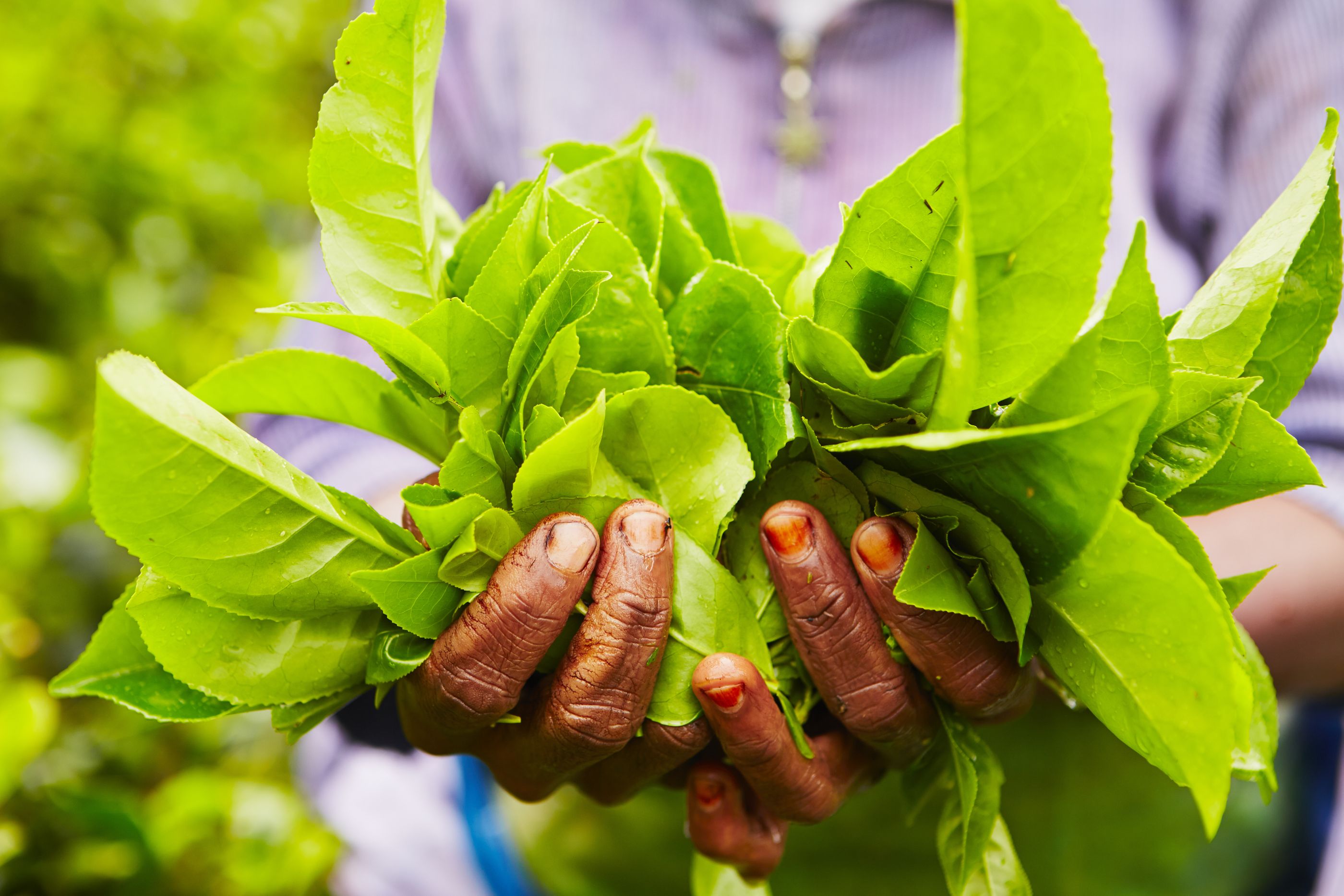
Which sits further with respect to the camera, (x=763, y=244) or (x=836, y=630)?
(x=763, y=244)

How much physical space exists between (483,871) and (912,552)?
62cm

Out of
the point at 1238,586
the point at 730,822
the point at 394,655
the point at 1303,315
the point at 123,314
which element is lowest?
the point at 123,314

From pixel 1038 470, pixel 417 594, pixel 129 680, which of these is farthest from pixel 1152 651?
pixel 129 680

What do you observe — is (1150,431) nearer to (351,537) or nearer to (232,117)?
(351,537)

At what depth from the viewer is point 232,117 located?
55.8 inches

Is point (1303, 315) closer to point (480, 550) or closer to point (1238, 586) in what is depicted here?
point (1238, 586)

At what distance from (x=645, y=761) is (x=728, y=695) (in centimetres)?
9

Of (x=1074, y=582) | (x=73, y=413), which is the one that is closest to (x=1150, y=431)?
(x=1074, y=582)

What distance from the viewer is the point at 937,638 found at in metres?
0.40

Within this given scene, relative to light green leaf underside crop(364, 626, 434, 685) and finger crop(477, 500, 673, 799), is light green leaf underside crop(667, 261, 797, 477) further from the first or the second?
light green leaf underside crop(364, 626, 434, 685)

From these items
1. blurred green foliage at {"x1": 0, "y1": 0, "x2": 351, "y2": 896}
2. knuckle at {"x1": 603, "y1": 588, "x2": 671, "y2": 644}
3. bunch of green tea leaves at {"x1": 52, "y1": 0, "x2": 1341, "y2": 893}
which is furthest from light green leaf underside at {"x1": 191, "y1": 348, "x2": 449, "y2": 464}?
blurred green foliage at {"x1": 0, "y1": 0, "x2": 351, "y2": 896}

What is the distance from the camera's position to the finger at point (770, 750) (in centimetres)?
39

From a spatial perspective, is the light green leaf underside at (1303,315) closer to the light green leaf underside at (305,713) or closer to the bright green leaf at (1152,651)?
the bright green leaf at (1152,651)

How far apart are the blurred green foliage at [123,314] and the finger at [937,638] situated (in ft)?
2.41
